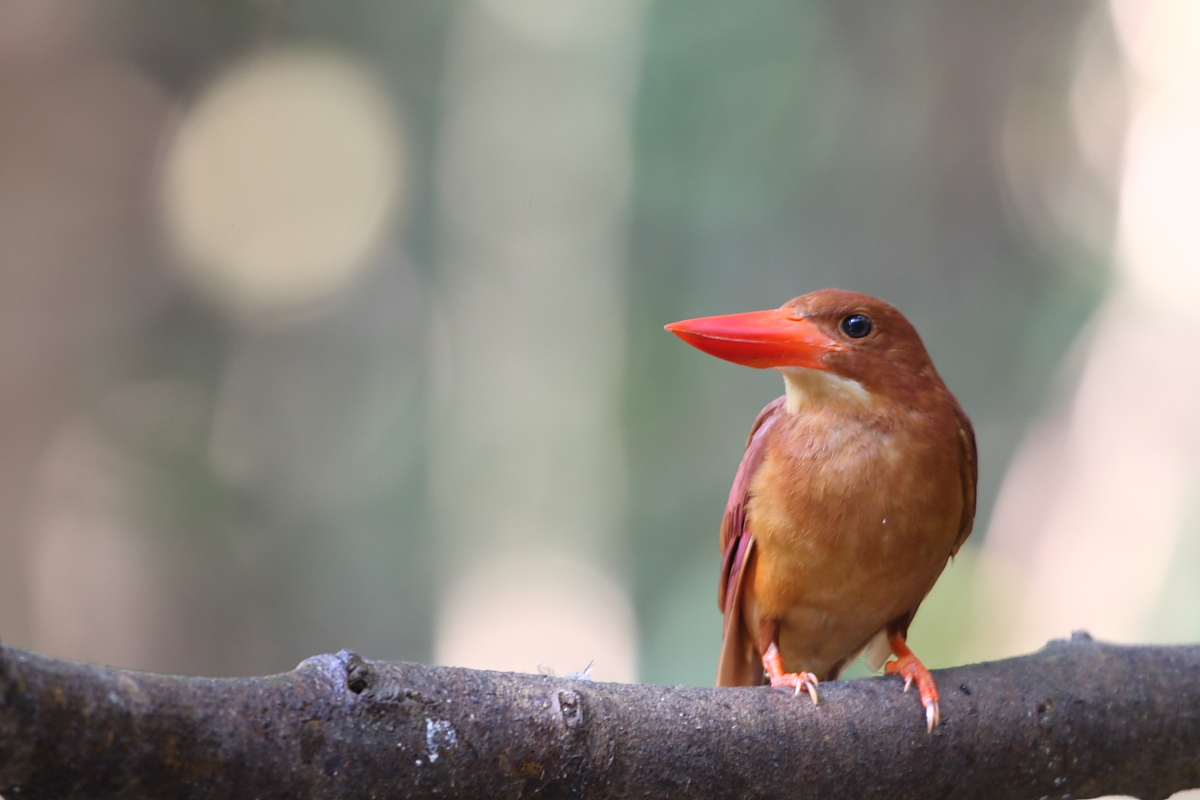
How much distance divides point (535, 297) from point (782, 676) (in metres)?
2.91

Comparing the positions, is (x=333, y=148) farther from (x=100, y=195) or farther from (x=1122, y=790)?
(x=1122, y=790)

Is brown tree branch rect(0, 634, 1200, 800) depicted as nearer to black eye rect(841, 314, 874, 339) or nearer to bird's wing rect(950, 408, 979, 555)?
bird's wing rect(950, 408, 979, 555)

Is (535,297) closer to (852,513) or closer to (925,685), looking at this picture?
(852,513)

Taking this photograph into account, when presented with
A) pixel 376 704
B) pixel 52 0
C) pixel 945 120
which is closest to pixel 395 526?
pixel 52 0

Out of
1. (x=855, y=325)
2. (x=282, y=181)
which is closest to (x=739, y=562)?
(x=855, y=325)

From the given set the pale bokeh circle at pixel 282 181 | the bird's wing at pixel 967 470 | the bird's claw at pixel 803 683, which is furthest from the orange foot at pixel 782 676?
the pale bokeh circle at pixel 282 181

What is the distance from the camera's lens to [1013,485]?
3465mm

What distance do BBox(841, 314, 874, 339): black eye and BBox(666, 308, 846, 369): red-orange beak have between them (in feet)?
0.10

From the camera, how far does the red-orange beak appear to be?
4.48 ft

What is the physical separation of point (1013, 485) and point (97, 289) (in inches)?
132

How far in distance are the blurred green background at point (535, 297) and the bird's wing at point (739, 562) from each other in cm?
167

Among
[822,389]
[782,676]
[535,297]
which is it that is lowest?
[782,676]

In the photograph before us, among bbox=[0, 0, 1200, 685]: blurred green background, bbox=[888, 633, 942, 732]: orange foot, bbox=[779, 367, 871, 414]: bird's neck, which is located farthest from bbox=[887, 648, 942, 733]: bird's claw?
bbox=[0, 0, 1200, 685]: blurred green background

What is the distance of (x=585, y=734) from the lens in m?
0.91
